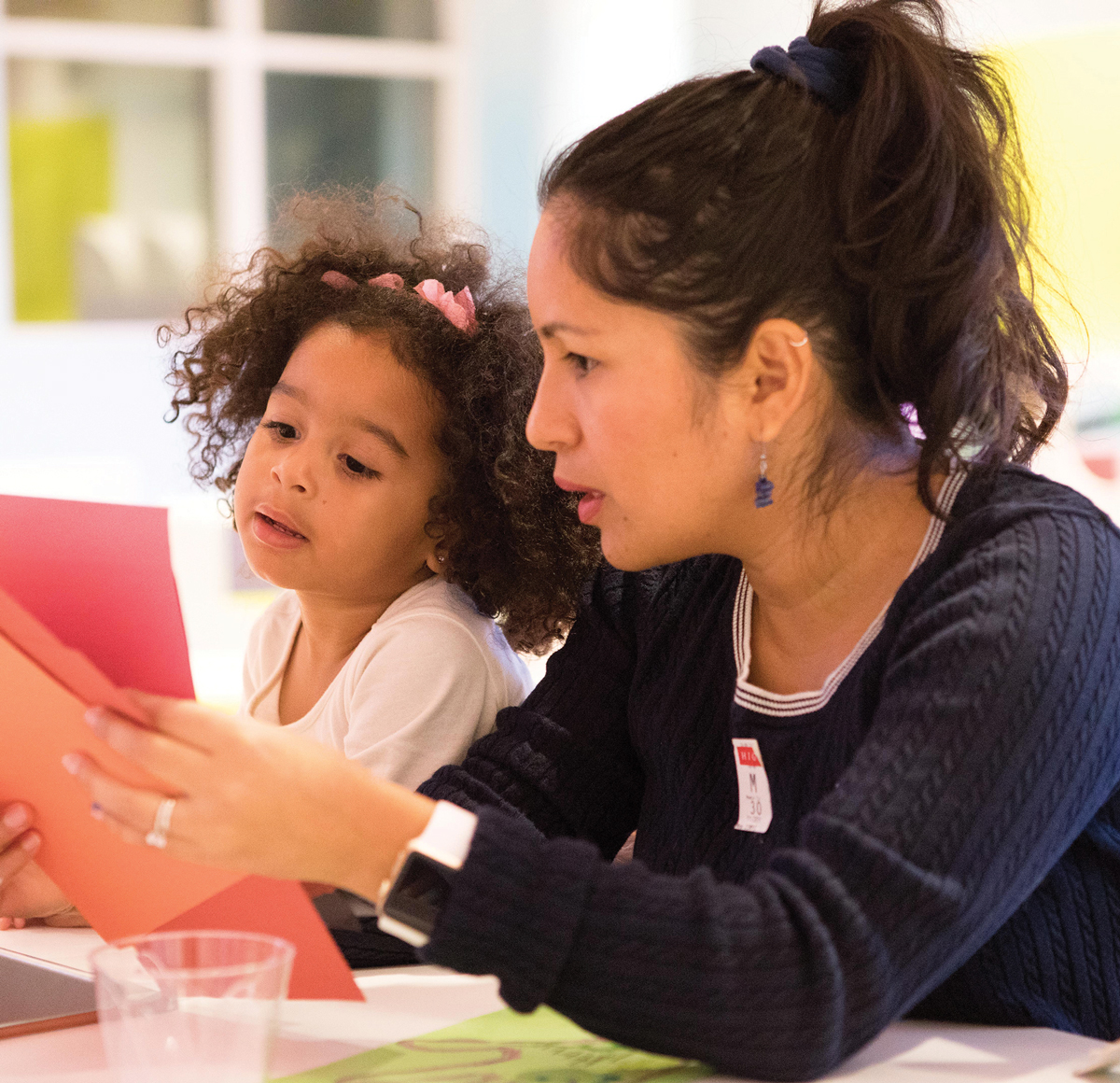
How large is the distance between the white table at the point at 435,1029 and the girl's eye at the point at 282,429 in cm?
58

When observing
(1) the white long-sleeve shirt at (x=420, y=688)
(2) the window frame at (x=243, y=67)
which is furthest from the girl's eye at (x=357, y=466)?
(2) the window frame at (x=243, y=67)

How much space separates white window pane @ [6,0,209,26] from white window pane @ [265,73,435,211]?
324 millimetres

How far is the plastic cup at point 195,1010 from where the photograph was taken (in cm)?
67

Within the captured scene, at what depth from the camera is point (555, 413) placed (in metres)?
1.01

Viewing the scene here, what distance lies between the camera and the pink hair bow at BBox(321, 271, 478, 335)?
55.7 inches

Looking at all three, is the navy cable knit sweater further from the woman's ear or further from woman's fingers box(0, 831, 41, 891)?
woman's fingers box(0, 831, 41, 891)

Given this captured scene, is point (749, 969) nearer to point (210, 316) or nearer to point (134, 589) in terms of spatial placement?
point (134, 589)

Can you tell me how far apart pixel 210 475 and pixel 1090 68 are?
1.54m

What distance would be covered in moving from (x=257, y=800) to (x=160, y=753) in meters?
0.06

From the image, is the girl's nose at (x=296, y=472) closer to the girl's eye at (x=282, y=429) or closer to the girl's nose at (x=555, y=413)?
the girl's eye at (x=282, y=429)

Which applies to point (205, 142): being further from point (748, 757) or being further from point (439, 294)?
point (748, 757)

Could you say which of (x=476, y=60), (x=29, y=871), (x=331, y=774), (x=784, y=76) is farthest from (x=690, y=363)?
(x=476, y=60)

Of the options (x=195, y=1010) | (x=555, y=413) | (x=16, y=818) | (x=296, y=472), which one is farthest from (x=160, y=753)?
(x=296, y=472)

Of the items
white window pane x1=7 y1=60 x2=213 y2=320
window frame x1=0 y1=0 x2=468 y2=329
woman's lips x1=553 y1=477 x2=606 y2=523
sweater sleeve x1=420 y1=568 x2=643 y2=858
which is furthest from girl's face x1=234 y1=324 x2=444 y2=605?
white window pane x1=7 y1=60 x2=213 y2=320
